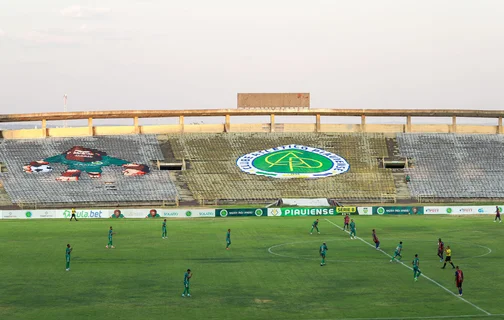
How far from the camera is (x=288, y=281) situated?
139ft

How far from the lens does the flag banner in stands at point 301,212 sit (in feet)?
269

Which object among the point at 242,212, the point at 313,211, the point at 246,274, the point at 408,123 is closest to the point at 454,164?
the point at 408,123

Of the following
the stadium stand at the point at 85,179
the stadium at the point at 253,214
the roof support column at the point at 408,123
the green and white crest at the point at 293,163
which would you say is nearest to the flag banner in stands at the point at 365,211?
the stadium at the point at 253,214

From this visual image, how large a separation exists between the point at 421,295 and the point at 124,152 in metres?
75.7

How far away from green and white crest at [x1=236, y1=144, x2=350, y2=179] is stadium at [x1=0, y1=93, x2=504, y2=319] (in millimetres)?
302

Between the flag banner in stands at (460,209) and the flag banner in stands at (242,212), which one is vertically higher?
the flag banner in stands at (242,212)

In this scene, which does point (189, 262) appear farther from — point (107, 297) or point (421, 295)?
point (421, 295)

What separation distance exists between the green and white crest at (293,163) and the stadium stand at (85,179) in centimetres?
1354

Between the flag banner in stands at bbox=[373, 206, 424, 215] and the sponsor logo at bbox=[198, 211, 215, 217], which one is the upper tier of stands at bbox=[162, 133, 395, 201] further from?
the sponsor logo at bbox=[198, 211, 215, 217]

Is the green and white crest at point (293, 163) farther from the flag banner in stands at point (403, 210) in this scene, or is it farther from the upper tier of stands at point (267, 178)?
the flag banner in stands at point (403, 210)

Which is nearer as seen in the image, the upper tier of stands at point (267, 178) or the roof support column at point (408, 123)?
the upper tier of stands at point (267, 178)

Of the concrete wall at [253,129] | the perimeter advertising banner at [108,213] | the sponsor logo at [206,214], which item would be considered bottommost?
the sponsor logo at [206,214]

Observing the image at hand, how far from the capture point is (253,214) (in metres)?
82.2

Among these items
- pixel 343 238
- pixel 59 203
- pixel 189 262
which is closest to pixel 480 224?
pixel 343 238
